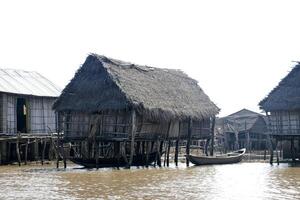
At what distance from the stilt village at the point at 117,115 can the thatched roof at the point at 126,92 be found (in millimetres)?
52

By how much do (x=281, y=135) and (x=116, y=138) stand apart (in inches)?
350

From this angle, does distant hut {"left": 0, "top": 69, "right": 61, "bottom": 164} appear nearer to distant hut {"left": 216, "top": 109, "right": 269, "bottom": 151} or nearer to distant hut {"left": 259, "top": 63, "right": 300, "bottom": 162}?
distant hut {"left": 259, "top": 63, "right": 300, "bottom": 162}

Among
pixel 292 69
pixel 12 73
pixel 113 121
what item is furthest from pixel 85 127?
pixel 292 69

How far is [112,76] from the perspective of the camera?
2638 centimetres

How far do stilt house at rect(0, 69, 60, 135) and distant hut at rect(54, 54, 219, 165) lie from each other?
394 centimetres

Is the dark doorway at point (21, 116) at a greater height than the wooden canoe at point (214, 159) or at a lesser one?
greater

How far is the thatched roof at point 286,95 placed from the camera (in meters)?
28.0

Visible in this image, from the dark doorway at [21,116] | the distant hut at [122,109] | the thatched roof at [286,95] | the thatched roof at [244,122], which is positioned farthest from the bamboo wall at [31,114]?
the thatched roof at [244,122]

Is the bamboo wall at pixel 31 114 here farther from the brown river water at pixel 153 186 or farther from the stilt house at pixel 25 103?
the brown river water at pixel 153 186

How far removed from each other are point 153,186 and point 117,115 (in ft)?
31.8

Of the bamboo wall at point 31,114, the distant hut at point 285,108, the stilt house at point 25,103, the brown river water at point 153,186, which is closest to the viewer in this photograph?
the brown river water at point 153,186

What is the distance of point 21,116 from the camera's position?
34.6m

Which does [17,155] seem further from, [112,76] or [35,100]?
[112,76]

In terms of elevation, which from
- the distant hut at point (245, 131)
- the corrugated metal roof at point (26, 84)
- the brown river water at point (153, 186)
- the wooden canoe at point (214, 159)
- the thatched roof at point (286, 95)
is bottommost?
the brown river water at point (153, 186)
